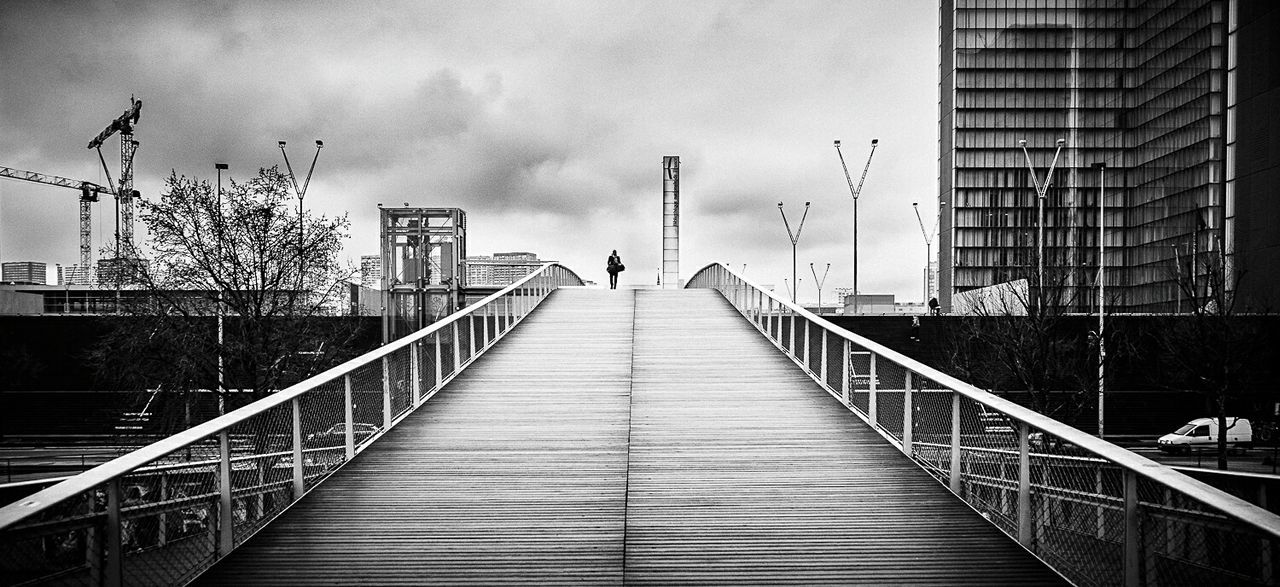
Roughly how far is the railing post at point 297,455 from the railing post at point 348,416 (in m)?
0.89

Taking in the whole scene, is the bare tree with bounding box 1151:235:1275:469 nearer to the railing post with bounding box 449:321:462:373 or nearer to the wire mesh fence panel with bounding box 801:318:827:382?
the wire mesh fence panel with bounding box 801:318:827:382

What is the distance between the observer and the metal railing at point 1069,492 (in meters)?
4.09

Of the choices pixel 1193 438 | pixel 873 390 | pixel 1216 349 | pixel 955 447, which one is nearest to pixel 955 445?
pixel 955 447

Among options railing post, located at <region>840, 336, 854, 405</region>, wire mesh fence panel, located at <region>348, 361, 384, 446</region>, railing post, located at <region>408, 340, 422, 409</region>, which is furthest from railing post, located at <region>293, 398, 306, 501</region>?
railing post, located at <region>840, 336, 854, 405</region>

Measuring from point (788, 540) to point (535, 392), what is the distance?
6.20 meters

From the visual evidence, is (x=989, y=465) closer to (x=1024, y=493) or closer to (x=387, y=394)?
(x=1024, y=493)

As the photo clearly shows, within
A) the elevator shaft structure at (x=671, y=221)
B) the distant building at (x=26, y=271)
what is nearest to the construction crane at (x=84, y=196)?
the distant building at (x=26, y=271)

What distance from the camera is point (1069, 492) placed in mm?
5691

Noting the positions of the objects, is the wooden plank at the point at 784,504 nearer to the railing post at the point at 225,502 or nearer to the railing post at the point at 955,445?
the railing post at the point at 955,445

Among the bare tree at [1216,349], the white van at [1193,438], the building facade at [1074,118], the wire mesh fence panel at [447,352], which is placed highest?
the building facade at [1074,118]

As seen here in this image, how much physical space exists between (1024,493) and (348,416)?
581 centimetres

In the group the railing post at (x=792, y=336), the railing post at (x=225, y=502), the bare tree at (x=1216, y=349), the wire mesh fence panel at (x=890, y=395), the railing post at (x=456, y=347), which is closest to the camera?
the railing post at (x=225, y=502)

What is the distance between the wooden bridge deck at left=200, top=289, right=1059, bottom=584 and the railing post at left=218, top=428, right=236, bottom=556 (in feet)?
0.36

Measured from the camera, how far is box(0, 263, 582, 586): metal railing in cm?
429
